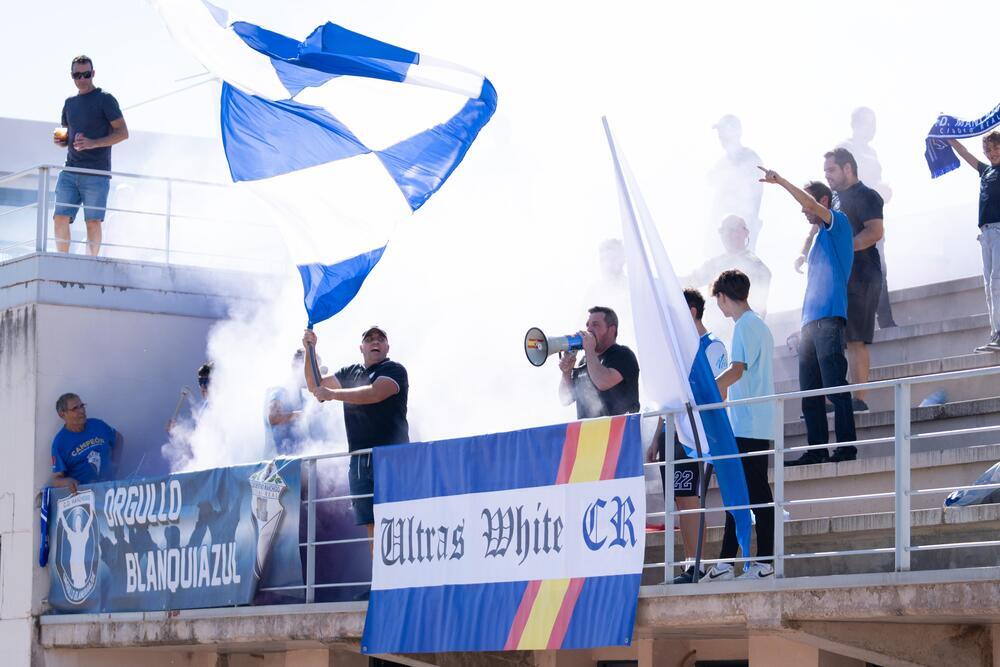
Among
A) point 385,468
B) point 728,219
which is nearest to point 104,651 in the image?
point 385,468

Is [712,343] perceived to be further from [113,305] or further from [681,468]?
[113,305]

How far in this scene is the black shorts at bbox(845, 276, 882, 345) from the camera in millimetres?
11406

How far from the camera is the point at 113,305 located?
50.7ft

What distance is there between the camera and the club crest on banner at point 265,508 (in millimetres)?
12453

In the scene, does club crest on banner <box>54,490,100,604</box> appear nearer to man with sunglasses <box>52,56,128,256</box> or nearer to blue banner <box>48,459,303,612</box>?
→ blue banner <box>48,459,303,612</box>

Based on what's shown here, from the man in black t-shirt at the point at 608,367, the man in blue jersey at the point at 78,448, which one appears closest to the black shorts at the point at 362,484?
the man in black t-shirt at the point at 608,367

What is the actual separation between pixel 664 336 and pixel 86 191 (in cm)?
763

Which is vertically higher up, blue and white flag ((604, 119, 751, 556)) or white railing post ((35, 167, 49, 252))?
white railing post ((35, 167, 49, 252))

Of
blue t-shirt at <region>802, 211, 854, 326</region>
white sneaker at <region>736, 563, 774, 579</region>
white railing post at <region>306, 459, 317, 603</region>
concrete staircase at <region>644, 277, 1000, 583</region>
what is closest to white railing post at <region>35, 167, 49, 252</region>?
white railing post at <region>306, 459, 317, 603</region>

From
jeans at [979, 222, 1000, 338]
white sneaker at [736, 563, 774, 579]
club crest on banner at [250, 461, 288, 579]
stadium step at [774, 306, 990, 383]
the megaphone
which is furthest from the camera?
stadium step at [774, 306, 990, 383]

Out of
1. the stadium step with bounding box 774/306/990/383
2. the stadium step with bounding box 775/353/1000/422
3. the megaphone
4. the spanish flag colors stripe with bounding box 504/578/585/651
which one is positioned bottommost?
the spanish flag colors stripe with bounding box 504/578/585/651

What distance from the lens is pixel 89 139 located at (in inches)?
618

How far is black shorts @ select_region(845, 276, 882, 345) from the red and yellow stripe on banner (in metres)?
2.24

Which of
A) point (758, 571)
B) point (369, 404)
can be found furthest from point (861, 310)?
point (369, 404)
